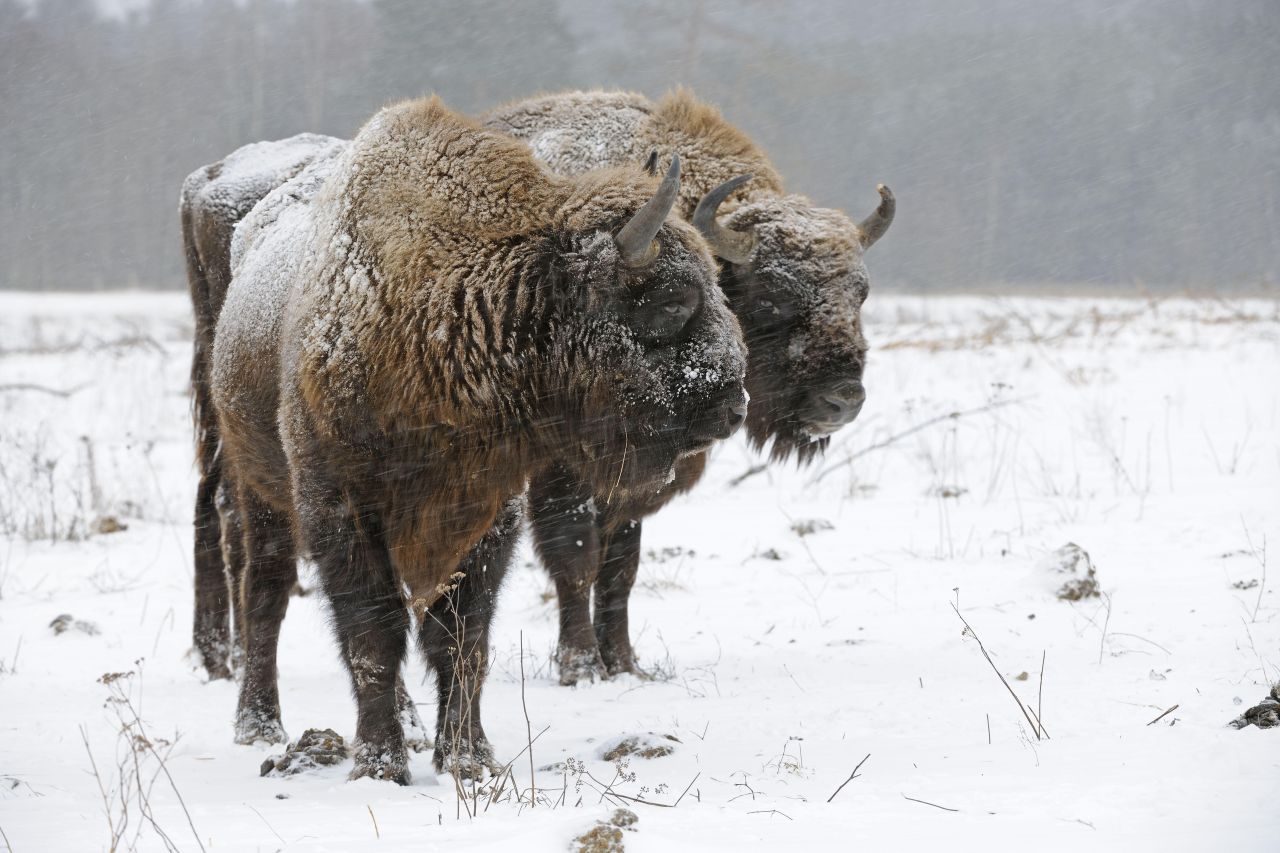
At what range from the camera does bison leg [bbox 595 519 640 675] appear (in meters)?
5.70

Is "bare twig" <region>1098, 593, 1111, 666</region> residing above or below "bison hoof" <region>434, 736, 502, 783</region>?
above

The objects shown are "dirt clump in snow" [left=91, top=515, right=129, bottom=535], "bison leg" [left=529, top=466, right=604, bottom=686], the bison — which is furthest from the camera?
"dirt clump in snow" [left=91, top=515, right=129, bottom=535]

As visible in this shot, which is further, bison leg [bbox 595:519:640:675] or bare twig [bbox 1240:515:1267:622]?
bison leg [bbox 595:519:640:675]

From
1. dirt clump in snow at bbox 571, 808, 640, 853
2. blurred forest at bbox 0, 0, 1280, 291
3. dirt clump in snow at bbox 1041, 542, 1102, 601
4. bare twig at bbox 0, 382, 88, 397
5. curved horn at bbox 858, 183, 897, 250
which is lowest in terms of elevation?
bare twig at bbox 0, 382, 88, 397

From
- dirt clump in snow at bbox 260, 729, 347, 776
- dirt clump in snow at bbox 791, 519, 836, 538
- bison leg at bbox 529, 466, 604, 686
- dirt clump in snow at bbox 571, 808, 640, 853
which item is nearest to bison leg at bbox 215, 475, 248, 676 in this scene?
bison leg at bbox 529, 466, 604, 686

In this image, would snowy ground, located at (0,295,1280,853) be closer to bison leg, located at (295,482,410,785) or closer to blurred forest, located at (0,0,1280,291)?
bison leg, located at (295,482,410,785)

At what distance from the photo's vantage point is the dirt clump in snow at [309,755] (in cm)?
385

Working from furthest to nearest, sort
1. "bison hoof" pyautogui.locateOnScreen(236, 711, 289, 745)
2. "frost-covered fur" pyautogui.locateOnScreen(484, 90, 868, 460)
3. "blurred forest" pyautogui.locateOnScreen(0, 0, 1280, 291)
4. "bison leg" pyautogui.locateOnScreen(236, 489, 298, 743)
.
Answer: "blurred forest" pyautogui.locateOnScreen(0, 0, 1280, 291) → "frost-covered fur" pyautogui.locateOnScreen(484, 90, 868, 460) → "bison leg" pyautogui.locateOnScreen(236, 489, 298, 743) → "bison hoof" pyautogui.locateOnScreen(236, 711, 289, 745)

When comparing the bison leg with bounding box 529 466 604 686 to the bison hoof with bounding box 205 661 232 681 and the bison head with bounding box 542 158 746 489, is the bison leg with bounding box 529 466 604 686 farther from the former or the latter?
the bison hoof with bounding box 205 661 232 681

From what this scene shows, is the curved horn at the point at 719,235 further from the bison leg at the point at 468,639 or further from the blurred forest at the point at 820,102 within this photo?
the blurred forest at the point at 820,102

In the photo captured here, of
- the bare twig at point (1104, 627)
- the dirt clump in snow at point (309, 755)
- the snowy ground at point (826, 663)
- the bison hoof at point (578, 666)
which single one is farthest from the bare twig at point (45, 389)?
the bare twig at point (1104, 627)

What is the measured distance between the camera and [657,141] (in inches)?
235

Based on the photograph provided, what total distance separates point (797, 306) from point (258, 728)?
3187 mm

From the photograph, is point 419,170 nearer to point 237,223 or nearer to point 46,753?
point 237,223
